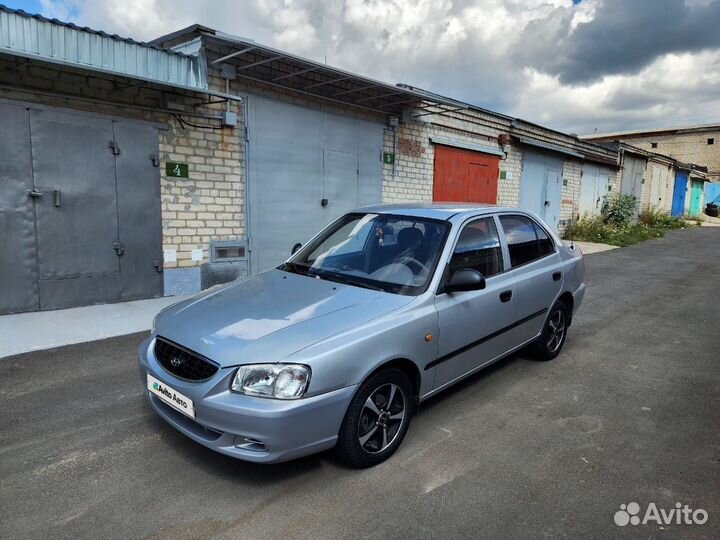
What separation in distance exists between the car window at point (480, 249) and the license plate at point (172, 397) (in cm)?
194

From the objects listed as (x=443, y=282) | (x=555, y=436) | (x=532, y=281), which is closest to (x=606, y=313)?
(x=532, y=281)

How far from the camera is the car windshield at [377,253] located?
3.40m

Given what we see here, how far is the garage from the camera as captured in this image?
62.3ft

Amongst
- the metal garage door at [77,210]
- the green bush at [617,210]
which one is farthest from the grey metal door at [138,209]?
the green bush at [617,210]

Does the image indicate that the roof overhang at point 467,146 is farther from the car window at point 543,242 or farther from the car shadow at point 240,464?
the car shadow at point 240,464

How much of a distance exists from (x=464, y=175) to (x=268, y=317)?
33.9 ft

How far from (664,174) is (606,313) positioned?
2566cm

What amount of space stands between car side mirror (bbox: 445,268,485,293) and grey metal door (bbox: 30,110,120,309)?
5183 mm

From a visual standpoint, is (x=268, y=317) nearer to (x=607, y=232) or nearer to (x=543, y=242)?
(x=543, y=242)

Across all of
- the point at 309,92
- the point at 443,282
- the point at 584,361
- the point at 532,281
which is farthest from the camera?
the point at 309,92

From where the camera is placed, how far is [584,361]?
4.94 meters

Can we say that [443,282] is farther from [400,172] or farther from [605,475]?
[400,172]

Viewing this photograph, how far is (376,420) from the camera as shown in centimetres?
290

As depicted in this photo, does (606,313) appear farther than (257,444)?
Yes
